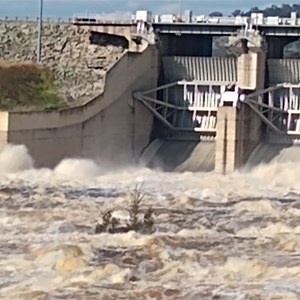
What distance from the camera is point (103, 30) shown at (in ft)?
105

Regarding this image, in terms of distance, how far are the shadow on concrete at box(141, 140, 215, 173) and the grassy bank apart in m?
3.38

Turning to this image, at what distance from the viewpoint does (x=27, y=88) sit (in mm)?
30141

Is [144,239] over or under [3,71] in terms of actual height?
under

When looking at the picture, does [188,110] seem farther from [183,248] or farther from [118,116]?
[183,248]

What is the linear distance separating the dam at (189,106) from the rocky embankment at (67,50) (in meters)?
0.36

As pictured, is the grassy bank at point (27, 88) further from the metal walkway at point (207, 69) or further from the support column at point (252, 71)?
the support column at point (252, 71)

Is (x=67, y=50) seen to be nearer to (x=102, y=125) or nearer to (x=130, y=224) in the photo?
(x=102, y=125)

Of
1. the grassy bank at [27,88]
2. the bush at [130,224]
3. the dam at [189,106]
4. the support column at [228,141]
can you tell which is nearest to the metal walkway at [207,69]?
the dam at [189,106]

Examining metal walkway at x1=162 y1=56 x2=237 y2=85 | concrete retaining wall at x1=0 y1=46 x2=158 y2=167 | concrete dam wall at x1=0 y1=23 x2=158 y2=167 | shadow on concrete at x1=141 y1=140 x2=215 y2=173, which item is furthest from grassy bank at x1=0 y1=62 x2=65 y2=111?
metal walkway at x1=162 y1=56 x2=237 y2=85

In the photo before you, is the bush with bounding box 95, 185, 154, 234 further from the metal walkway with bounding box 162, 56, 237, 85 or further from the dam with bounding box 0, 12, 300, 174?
the metal walkway with bounding box 162, 56, 237, 85

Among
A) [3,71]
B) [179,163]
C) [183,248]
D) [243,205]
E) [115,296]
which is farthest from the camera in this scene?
[3,71]

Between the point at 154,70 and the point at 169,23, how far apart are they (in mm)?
2045

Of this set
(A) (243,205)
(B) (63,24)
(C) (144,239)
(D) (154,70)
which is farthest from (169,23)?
(C) (144,239)

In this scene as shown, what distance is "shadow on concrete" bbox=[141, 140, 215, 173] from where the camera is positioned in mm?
28141
